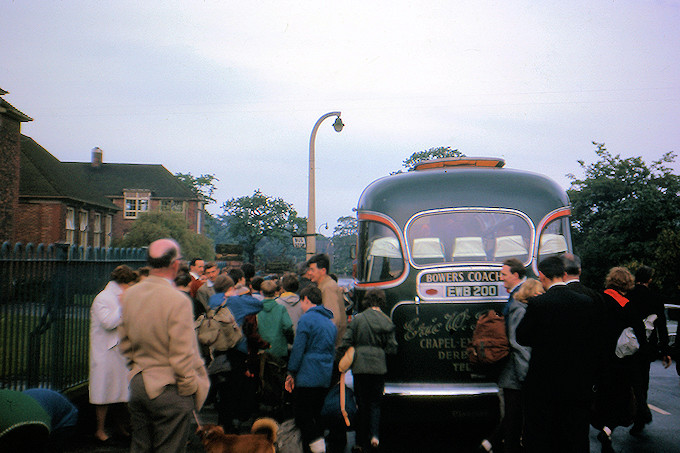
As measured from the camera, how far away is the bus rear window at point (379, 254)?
7477mm

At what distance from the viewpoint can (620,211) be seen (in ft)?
132

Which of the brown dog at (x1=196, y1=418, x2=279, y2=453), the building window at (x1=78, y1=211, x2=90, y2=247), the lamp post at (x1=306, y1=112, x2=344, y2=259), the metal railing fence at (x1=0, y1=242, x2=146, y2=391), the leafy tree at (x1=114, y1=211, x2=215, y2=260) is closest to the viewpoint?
the brown dog at (x1=196, y1=418, x2=279, y2=453)

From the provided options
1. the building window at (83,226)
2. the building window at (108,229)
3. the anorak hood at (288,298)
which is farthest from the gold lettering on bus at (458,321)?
the building window at (108,229)

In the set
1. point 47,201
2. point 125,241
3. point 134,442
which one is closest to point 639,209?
point 125,241

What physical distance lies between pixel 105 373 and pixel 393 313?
322 cm

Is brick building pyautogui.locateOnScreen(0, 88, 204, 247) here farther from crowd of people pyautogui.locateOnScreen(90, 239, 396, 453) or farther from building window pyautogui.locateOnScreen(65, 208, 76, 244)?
crowd of people pyautogui.locateOnScreen(90, 239, 396, 453)

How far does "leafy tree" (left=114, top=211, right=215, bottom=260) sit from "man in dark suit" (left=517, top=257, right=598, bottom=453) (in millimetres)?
40594

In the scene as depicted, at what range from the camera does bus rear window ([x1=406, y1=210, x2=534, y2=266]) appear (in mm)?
7414

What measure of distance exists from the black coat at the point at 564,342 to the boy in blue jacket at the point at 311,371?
2.15 m

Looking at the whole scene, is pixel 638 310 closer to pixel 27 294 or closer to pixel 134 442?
pixel 134 442

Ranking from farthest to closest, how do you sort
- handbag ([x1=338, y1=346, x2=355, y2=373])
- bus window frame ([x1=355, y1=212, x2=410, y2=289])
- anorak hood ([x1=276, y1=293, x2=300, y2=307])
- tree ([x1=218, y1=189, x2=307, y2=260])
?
tree ([x1=218, y1=189, x2=307, y2=260]), anorak hood ([x1=276, y1=293, x2=300, y2=307]), bus window frame ([x1=355, y1=212, x2=410, y2=289]), handbag ([x1=338, y1=346, x2=355, y2=373])

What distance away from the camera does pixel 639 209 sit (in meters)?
38.9

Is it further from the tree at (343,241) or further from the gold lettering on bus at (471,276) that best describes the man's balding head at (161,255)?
the tree at (343,241)

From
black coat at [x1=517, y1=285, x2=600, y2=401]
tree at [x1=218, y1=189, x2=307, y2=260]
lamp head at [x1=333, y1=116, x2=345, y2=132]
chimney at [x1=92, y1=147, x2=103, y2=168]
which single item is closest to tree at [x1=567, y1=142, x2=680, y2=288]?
lamp head at [x1=333, y1=116, x2=345, y2=132]
